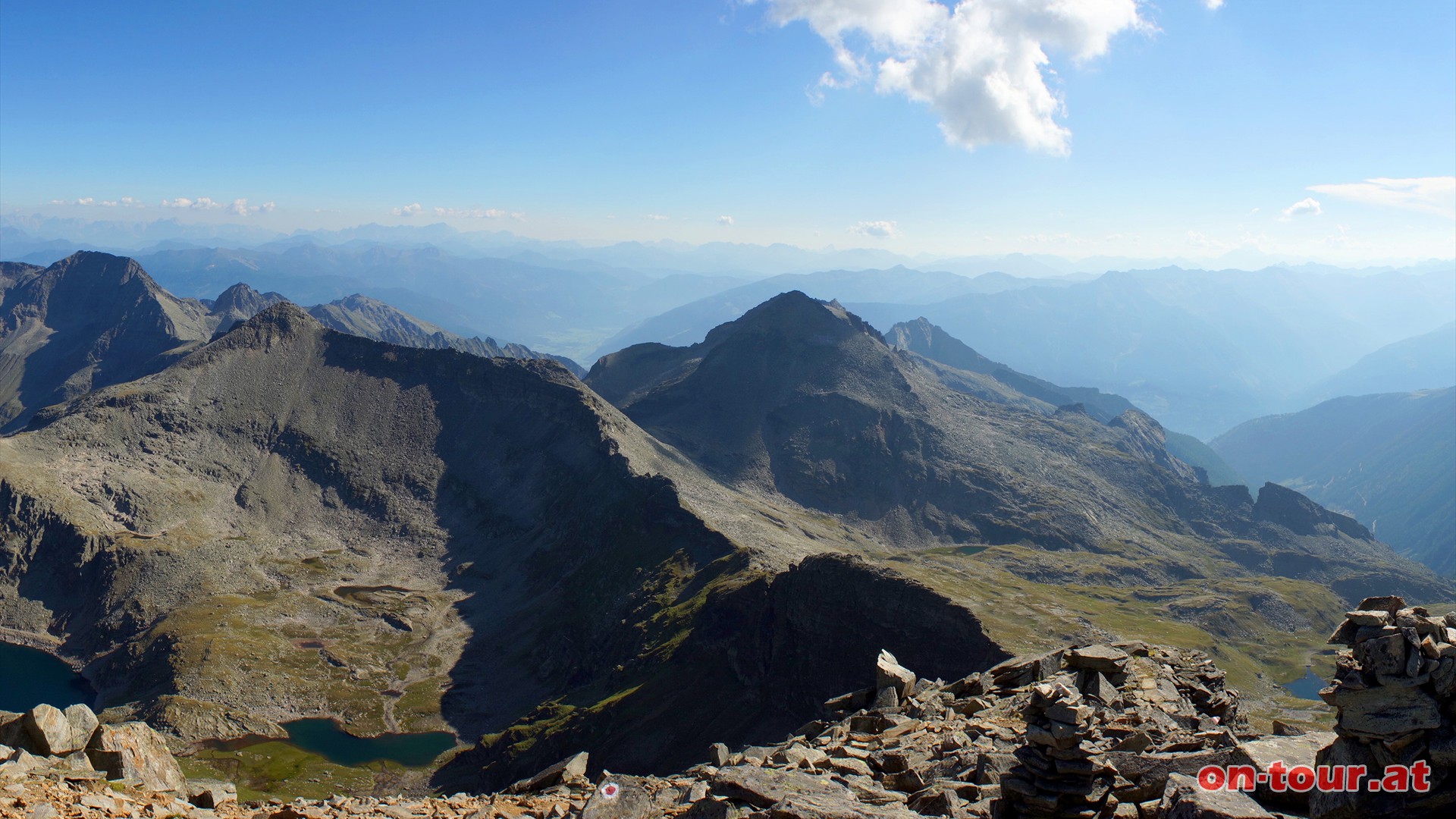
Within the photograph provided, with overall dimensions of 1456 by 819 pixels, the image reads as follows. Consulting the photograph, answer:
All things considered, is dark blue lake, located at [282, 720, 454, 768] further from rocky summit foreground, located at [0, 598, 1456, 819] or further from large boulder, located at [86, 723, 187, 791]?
rocky summit foreground, located at [0, 598, 1456, 819]

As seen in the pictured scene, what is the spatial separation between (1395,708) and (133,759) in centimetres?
3998

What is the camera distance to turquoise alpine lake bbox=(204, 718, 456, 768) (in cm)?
13788

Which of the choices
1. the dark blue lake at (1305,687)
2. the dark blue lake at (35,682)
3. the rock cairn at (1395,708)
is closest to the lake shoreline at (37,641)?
the dark blue lake at (35,682)

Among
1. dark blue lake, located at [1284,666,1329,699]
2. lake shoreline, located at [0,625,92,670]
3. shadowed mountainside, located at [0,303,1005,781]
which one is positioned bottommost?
dark blue lake, located at [1284,666,1329,699]

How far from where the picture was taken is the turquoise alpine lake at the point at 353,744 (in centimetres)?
13788

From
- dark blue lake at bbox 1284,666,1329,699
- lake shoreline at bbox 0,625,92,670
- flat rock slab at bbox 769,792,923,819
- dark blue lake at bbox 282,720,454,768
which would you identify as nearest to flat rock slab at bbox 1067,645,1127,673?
flat rock slab at bbox 769,792,923,819

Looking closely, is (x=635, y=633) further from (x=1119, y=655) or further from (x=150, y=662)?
(x=1119, y=655)

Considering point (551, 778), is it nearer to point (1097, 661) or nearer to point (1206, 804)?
point (1097, 661)

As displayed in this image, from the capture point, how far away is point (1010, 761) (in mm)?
27422

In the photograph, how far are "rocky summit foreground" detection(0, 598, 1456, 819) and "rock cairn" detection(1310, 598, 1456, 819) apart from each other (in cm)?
3

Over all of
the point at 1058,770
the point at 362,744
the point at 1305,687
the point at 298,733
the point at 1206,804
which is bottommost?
the point at 1305,687

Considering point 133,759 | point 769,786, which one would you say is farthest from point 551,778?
point 133,759

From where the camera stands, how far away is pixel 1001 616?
170625mm

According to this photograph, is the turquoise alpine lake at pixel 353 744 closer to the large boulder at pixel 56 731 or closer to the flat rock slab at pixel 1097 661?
the large boulder at pixel 56 731
